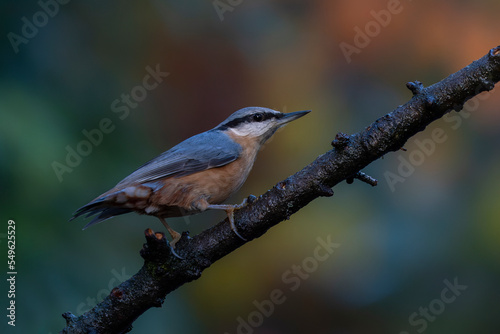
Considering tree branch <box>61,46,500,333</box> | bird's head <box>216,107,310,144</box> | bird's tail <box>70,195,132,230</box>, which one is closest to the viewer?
tree branch <box>61,46,500,333</box>

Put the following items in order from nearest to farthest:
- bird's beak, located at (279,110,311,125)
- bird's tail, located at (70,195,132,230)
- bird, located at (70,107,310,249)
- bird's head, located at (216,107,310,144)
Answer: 1. bird's tail, located at (70,195,132,230)
2. bird, located at (70,107,310,249)
3. bird's beak, located at (279,110,311,125)
4. bird's head, located at (216,107,310,144)

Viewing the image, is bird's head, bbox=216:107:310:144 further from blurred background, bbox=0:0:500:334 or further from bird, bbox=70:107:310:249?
blurred background, bbox=0:0:500:334

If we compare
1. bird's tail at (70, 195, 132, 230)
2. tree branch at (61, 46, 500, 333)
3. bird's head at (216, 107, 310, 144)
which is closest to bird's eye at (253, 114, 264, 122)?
bird's head at (216, 107, 310, 144)

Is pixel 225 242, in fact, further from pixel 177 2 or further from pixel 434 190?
pixel 177 2

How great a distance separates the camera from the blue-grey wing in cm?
270

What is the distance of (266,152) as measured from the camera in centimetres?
335

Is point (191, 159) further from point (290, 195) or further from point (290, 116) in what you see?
point (290, 195)

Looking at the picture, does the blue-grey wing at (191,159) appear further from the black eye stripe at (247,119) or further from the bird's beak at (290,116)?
the bird's beak at (290,116)

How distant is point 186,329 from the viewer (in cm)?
256

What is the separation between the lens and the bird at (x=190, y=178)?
8.46ft

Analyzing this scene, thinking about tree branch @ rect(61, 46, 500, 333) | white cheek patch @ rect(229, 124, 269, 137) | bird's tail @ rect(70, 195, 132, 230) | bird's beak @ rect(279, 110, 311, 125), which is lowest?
tree branch @ rect(61, 46, 500, 333)

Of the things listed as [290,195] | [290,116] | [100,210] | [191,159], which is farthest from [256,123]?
[290,195]

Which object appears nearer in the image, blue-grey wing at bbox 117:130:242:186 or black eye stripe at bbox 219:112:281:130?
blue-grey wing at bbox 117:130:242:186

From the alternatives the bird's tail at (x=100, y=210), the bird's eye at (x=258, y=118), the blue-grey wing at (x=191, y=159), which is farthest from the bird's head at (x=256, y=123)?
the bird's tail at (x=100, y=210)
